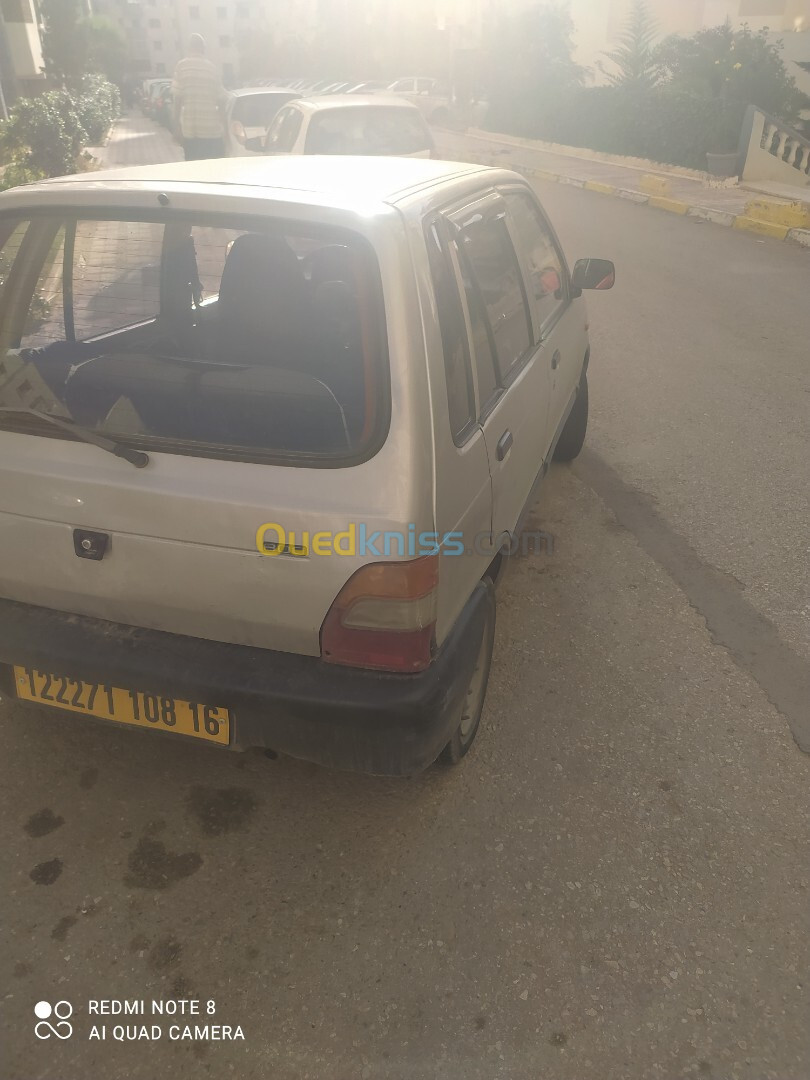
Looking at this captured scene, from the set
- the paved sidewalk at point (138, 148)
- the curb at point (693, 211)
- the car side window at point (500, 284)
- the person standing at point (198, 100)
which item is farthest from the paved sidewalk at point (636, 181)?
the car side window at point (500, 284)

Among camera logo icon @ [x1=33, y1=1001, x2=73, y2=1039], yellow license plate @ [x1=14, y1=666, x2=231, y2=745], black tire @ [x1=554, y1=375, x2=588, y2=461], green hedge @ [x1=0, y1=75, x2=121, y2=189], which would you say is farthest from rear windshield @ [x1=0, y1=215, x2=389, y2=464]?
green hedge @ [x1=0, y1=75, x2=121, y2=189]

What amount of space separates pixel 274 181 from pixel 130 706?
1466 mm

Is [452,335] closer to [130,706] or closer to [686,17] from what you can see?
[130,706]

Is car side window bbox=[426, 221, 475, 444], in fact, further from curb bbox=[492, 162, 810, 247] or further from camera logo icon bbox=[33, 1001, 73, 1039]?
curb bbox=[492, 162, 810, 247]

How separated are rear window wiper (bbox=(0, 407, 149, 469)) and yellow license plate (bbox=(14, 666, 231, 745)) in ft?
2.05

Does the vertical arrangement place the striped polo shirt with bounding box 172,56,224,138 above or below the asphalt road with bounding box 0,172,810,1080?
above

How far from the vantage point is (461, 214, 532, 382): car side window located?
2627mm

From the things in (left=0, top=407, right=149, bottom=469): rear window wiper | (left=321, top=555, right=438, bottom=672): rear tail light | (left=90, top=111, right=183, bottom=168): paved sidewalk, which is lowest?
(left=90, top=111, right=183, bottom=168): paved sidewalk

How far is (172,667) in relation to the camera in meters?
2.20

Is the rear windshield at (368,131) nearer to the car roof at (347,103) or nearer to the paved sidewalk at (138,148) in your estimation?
the car roof at (347,103)

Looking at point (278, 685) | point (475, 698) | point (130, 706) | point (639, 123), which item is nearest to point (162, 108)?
point (639, 123)

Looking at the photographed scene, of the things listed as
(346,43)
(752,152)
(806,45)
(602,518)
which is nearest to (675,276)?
(602,518)

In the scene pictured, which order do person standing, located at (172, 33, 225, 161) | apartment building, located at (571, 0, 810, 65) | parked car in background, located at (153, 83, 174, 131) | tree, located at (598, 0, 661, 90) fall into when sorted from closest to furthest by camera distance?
person standing, located at (172, 33, 225, 161) < tree, located at (598, 0, 661, 90) < apartment building, located at (571, 0, 810, 65) < parked car in background, located at (153, 83, 174, 131)

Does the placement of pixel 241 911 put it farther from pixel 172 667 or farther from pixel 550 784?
pixel 550 784
